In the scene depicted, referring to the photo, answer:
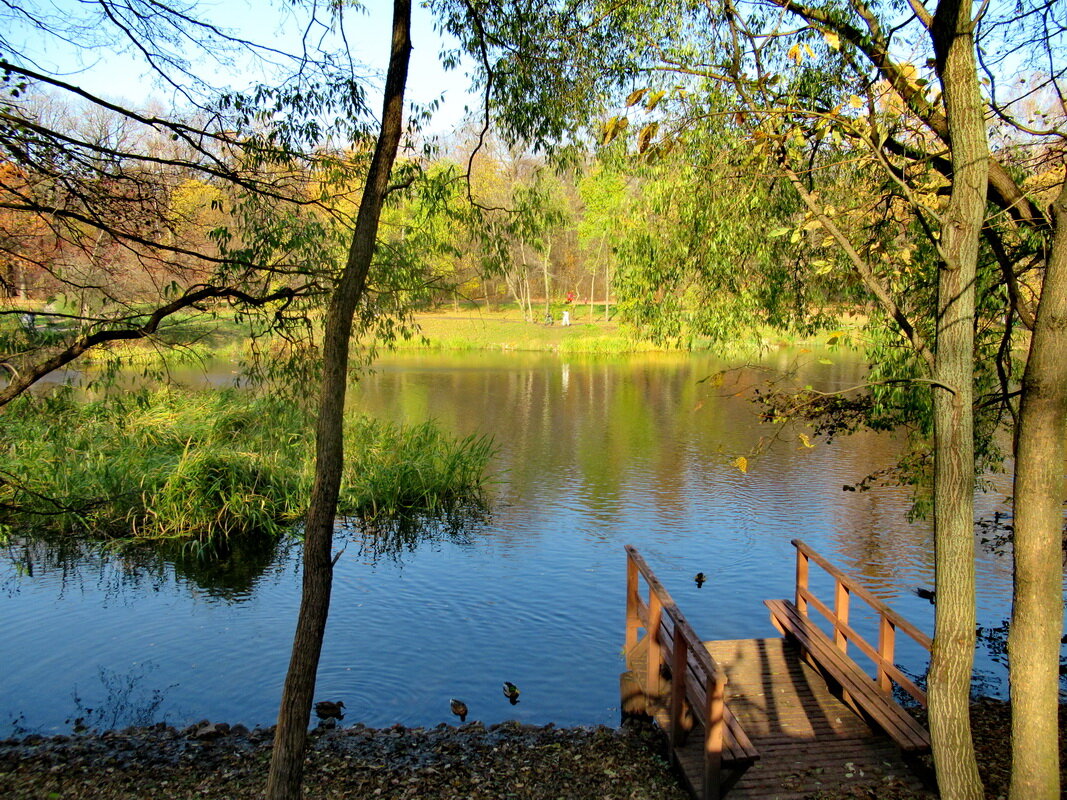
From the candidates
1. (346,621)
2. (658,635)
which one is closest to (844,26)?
(658,635)

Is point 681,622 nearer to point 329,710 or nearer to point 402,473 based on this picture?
point 329,710

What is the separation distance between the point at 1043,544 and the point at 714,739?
8.21 feet

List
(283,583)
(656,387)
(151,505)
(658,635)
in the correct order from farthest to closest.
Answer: (656,387), (151,505), (283,583), (658,635)

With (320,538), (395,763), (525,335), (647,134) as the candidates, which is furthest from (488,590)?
(525,335)

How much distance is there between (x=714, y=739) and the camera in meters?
6.06

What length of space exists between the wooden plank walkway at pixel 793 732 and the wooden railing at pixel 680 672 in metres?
0.36

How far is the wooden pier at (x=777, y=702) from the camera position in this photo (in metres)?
6.27

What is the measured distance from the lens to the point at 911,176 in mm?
7203

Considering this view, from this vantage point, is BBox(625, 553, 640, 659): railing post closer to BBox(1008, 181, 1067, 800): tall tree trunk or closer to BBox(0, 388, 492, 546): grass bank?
BBox(1008, 181, 1067, 800): tall tree trunk

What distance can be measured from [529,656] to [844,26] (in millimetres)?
7009

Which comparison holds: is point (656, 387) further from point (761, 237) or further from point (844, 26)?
point (844, 26)

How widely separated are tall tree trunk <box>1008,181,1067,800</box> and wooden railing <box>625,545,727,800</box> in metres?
1.86

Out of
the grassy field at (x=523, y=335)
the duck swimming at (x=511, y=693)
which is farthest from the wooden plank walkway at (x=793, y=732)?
the grassy field at (x=523, y=335)

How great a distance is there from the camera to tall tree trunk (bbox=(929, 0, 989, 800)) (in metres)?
5.21
